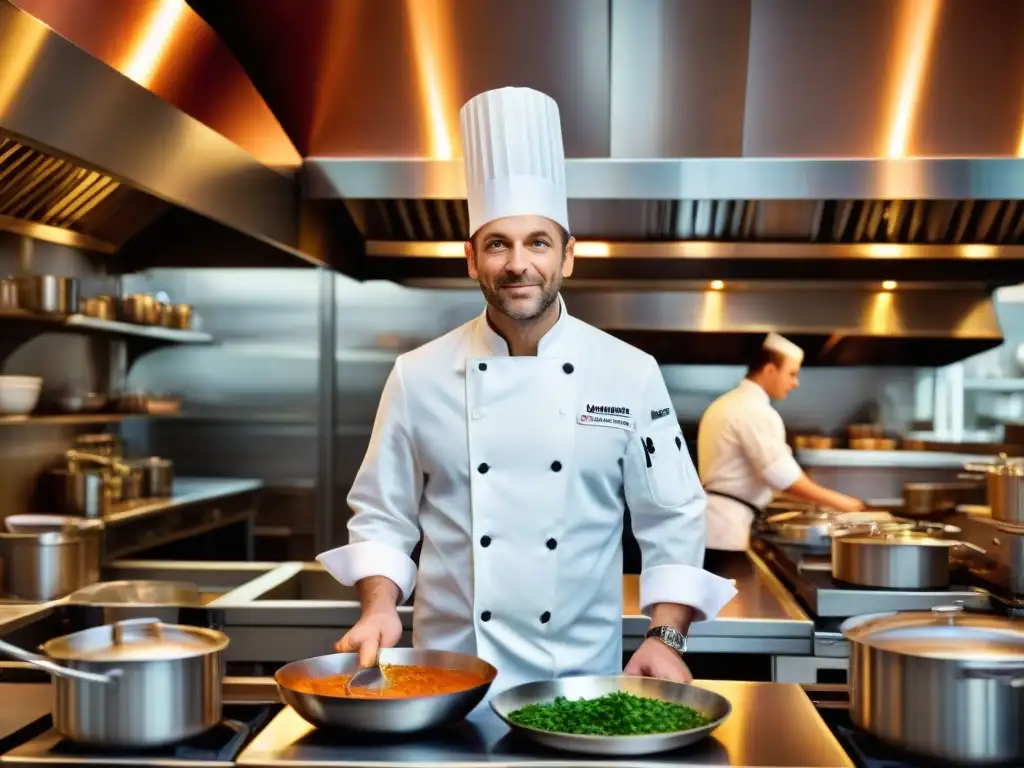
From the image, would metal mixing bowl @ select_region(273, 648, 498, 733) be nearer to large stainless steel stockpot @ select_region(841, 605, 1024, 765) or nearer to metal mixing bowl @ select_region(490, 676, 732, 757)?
metal mixing bowl @ select_region(490, 676, 732, 757)

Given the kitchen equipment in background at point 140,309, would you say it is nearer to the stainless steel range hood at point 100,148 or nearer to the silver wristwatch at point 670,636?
the stainless steel range hood at point 100,148

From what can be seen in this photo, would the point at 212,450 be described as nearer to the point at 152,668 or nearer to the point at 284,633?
the point at 284,633

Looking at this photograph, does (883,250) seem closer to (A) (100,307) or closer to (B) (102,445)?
(A) (100,307)

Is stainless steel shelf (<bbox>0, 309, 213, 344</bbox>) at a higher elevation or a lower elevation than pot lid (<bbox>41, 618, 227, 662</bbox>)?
higher

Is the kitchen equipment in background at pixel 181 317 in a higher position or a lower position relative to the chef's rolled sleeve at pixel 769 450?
higher

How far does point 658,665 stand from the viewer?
1.67 m

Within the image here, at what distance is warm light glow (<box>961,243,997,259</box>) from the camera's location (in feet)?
13.3

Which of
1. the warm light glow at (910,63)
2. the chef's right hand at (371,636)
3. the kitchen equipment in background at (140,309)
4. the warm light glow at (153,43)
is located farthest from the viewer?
the kitchen equipment in background at (140,309)

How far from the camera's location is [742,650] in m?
2.67

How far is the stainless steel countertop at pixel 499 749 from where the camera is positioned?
4.35 feet

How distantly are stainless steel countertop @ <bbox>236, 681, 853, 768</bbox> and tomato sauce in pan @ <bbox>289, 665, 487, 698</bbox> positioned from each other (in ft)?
0.18

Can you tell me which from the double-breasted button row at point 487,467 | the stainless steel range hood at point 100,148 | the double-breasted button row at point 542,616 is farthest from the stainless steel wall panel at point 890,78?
the double-breasted button row at point 542,616

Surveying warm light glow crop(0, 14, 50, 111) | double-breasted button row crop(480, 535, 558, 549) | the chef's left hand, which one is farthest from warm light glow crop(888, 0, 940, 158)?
warm light glow crop(0, 14, 50, 111)

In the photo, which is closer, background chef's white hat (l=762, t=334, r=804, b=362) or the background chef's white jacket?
the background chef's white jacket
